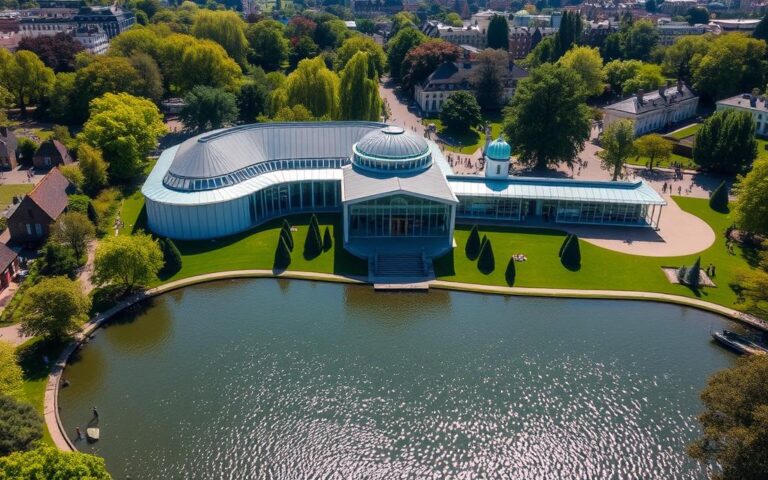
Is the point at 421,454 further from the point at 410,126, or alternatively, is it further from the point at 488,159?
the point at 410,126

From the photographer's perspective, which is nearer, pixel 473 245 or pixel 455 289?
pixel 455 289

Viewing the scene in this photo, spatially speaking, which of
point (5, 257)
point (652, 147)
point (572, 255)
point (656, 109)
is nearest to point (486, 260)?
point (572, 255)

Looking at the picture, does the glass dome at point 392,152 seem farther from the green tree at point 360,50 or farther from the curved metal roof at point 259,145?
the green tree at point 360,50

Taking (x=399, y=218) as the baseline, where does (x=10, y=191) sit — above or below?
below

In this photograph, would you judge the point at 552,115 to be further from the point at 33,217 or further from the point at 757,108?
the point at 33,217

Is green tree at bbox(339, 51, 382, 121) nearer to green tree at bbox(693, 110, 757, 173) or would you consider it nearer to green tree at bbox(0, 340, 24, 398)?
green tree at bbox(693, 110, 757, 173)

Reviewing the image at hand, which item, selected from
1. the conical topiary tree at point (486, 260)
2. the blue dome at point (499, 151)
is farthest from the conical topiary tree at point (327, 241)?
the blue dome at point (499, 151)
